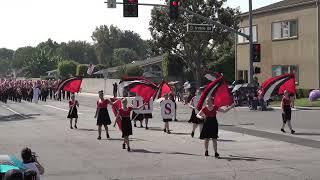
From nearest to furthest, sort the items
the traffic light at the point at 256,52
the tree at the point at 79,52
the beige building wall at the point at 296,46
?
the traffic light at the point at 256,52, the beige building wall at the point at 296,46, the tree at the point at 79,52

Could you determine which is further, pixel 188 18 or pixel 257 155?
pixel 188 18

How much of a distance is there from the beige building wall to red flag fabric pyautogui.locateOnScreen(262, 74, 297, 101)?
20674mm

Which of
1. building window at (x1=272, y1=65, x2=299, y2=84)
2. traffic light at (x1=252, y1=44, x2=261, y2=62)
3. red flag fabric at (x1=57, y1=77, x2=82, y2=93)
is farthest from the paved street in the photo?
building window at (x1=272, y1=65, x2=299, y2=84)

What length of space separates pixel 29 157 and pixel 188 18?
4094 cm

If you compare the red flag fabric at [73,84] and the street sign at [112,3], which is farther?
the street sign at [112,3]

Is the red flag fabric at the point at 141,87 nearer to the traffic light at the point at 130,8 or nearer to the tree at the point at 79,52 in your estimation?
the traffic light at the point at 130,8

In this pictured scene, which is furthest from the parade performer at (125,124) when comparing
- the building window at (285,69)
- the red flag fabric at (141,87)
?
the building window at (285,69)

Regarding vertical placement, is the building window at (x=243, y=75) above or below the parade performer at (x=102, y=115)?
above

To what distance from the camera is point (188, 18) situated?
48688 millimetres

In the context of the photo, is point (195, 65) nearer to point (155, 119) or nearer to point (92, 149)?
point (155, 119)

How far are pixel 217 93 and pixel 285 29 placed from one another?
28034mm

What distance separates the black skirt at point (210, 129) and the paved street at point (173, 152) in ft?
1.86

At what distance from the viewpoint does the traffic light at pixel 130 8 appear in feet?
96.6

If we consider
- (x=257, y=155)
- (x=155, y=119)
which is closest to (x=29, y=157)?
(x=257, y=155)
